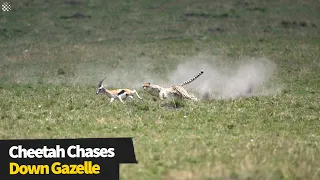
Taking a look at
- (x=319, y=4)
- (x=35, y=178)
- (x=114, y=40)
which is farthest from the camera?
(x=319, y=4)

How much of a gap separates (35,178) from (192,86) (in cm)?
1424

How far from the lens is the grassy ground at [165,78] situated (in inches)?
499

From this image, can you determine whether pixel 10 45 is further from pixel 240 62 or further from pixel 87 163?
pixel 87 163

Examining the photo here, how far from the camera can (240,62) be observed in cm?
3259

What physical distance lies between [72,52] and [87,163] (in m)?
27.4

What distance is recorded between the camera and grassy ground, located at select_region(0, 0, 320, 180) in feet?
41.6

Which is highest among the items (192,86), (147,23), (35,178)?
(147,23)

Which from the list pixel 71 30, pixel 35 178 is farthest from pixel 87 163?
pixel 71 30

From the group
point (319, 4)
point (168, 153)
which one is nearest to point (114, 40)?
point (319, 4)

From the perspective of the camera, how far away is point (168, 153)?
1281cm

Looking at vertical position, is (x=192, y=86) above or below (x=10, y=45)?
below

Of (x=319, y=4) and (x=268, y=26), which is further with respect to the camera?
(x=319, y=4)

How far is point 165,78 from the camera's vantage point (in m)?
28.4

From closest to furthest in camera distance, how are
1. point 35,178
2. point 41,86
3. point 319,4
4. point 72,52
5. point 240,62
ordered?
point 35,178
point 41,86
point 240,62
point 72,52
point 319,4
